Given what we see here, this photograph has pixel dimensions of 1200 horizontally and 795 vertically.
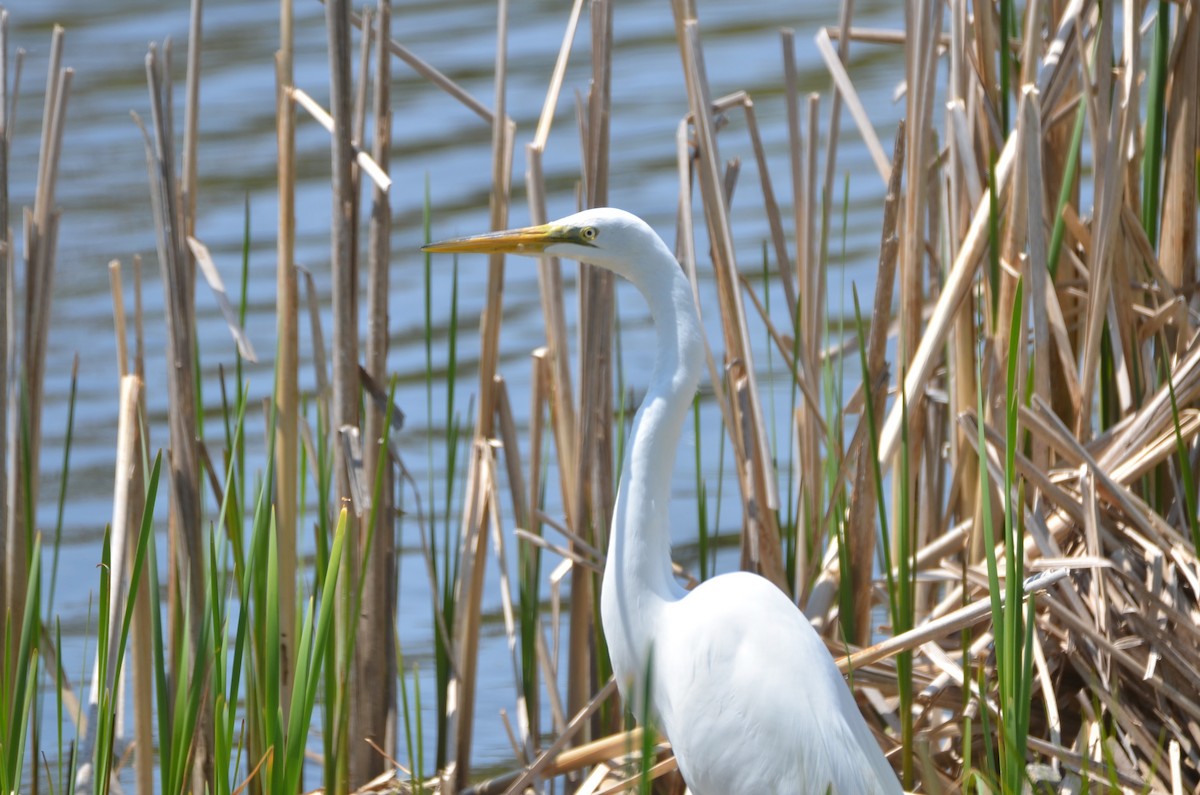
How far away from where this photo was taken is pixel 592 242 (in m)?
1.91

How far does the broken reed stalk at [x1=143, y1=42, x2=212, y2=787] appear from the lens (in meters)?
2.00

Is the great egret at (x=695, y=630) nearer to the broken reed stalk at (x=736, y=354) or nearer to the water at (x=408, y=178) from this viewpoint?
the broken reed stalk at (x=736, y=354)

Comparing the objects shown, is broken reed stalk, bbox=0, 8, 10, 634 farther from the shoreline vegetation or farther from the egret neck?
the egret neck

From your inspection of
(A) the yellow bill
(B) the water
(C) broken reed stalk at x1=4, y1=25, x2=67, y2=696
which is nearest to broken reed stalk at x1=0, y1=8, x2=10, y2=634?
(C) broken reed stalk at x1=4, y1=25, x2=67, y2=696

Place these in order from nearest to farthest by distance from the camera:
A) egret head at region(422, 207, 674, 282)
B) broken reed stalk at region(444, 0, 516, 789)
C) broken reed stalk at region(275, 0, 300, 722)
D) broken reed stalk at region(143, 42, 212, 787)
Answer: egret head at region(422, 207, 674, 282) < broken reed stalk at region(143, 42, 212, 787) < broken reed stalk at region(275, 0, 300, 722) < broken reed stalk at region(444, 0, 516, 789)

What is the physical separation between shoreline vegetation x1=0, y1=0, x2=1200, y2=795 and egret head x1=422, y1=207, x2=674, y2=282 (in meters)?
0.21

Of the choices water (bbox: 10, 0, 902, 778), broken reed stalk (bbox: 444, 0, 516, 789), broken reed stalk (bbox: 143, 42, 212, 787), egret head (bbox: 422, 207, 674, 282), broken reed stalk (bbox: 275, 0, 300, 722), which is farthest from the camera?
water (bbox: 10, 0, 902, 778)

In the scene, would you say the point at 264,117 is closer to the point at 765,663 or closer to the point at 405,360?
the point at 405,360

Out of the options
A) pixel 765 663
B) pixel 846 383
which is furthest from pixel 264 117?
pixel 765 663

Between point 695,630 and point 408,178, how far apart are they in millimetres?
3821

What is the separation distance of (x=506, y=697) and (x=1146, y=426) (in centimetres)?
147

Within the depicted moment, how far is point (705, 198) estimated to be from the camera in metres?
2.22

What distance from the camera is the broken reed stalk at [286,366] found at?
2.12m

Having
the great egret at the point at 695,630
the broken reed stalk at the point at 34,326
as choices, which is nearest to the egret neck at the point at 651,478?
the great egret at the point at 695,630
